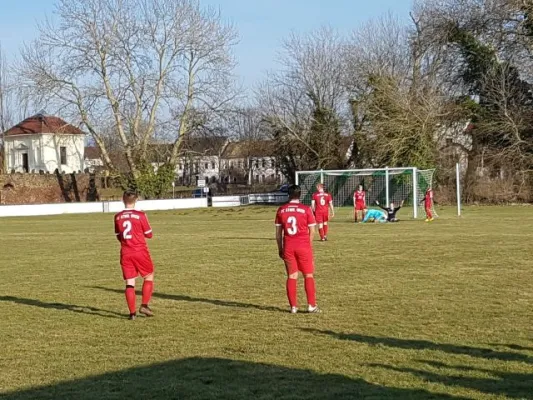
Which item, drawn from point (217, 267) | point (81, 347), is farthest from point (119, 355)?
point (217, 267)

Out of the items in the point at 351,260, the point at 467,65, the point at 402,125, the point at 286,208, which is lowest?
the point at 351,260

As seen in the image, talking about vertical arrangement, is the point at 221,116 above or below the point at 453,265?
above

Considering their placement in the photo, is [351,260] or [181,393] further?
[351,260]

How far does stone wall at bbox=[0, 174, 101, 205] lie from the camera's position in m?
70.7

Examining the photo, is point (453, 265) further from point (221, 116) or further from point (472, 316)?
point (221, 116)

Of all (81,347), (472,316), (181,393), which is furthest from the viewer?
(472,316)

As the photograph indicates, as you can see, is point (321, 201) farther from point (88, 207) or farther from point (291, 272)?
point (88, 207)

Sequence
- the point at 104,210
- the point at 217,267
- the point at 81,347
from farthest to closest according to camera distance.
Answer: the point at 104,210 → the point at 217,267 → the point at 81,347

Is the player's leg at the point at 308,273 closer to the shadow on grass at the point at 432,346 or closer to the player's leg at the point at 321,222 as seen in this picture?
the shadow on grass at the point at 432,346

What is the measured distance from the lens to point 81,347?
29.6 feet

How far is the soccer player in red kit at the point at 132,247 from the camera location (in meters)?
10.9

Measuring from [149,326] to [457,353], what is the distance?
4.18 m

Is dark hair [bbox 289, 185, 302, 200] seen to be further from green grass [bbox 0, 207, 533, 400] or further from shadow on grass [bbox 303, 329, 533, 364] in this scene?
shadow on grass [bbox 303, 329, 533, 364]

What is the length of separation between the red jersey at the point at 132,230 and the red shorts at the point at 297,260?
6.43ft
